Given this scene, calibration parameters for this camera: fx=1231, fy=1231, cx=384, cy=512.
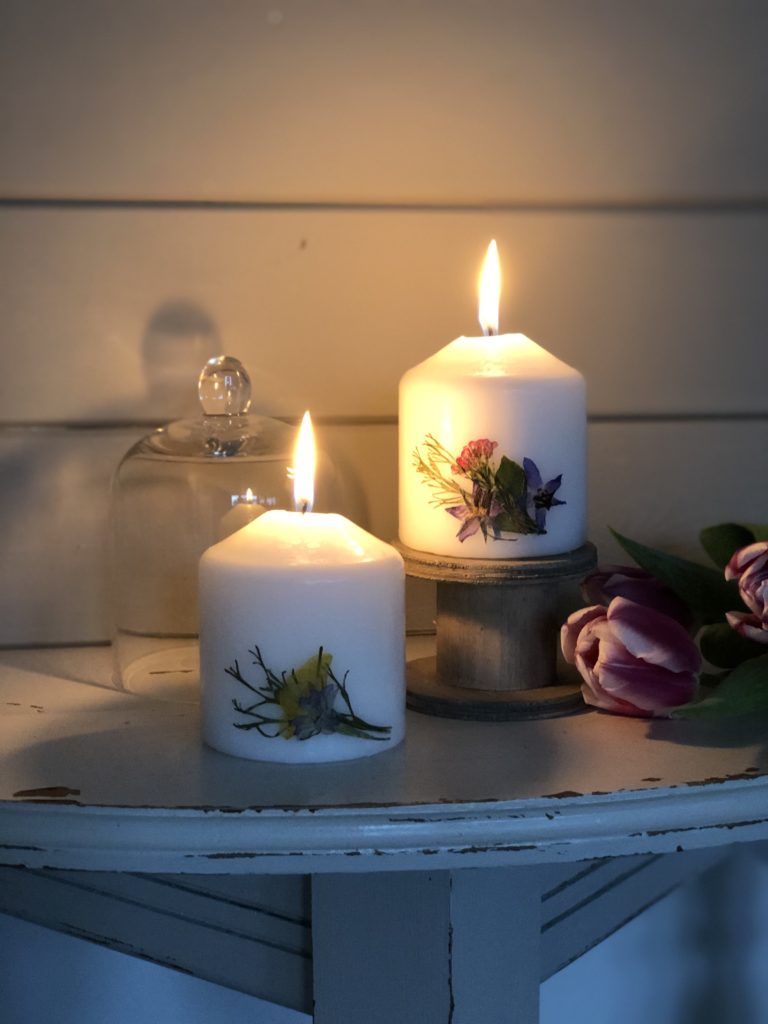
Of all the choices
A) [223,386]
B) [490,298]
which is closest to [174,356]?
[223,386]

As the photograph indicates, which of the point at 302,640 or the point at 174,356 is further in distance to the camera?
the point at 174,356

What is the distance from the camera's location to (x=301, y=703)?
47cm

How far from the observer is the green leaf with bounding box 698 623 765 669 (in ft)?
1.91

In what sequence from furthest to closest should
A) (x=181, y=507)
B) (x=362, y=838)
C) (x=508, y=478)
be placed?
(x=181, y=507)
(x=508, y=478)
(x=362, y=838)

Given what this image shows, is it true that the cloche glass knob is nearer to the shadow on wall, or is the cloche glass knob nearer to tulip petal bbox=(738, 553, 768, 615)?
the shadow on wall

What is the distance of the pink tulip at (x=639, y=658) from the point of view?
524 mm

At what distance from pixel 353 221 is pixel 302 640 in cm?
30

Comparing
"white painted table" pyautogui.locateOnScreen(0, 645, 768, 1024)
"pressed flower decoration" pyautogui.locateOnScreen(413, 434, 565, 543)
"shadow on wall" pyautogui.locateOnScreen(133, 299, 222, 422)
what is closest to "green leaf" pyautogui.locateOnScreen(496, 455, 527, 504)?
"pressed flower decoration" pyautogui.locateOnScreen(413, 434, 565, 543)

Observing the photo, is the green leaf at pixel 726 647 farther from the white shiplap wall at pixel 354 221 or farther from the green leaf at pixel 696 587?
the white shiplap wall at pixel 354 221

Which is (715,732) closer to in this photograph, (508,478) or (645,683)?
(645,683)

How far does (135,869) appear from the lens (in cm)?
44

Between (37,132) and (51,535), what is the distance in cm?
22

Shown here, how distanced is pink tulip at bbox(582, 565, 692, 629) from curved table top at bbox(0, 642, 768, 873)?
8cm

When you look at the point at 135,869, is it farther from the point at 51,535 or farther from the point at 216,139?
the point at 216,139
